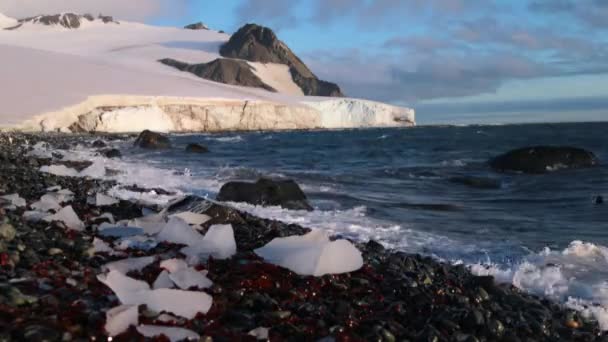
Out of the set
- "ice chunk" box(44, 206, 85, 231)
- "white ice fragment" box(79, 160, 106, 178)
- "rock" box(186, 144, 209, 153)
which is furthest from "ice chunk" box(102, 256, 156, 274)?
"rock" box(186, 144, 209, 153)

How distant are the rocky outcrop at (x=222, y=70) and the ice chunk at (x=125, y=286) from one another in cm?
8030

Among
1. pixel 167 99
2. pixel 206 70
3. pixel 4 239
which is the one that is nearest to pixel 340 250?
pixel 4 239

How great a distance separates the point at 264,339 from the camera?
2.58m

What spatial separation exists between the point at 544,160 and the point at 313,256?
12666 millimetres

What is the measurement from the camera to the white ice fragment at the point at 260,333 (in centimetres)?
259

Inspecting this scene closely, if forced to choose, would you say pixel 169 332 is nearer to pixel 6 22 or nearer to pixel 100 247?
pixel 100 247

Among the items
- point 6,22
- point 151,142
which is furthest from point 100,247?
point 6,22

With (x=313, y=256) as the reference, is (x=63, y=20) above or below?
above

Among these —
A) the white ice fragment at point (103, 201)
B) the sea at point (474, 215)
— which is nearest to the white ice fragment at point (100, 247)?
the white ice fragment at point (103, 201)

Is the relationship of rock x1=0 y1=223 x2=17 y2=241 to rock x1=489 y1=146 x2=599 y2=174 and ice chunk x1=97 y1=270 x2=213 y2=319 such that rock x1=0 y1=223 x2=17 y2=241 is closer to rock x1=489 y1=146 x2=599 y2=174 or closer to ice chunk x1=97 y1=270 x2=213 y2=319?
ice chunk x1=97 y1=270 x2=213 y2=319

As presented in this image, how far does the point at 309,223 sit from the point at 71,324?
4305 mm

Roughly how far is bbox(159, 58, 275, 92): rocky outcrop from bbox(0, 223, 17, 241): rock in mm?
79504

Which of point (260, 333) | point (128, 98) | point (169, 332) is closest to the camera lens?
point (169, 332)

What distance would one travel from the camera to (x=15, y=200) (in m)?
5.38
